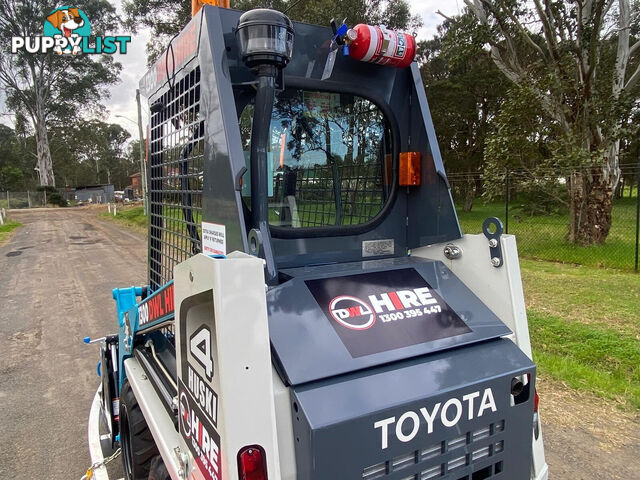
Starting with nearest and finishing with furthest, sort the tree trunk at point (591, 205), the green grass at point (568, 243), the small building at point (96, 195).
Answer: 1. the green grass at point (568, 243)
2. the tree trunk at point (591, 205)
3. the small building at point (96, 195)

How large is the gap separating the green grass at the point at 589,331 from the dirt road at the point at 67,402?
31 cm

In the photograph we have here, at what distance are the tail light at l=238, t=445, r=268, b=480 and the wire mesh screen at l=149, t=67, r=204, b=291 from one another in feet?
4.21

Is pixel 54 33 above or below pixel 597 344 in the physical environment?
above

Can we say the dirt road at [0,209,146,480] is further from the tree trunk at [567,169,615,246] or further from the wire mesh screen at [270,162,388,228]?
the tree trunk at [567,169,615,246]

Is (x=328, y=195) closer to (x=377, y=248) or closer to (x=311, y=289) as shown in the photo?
(x=377, y=248)

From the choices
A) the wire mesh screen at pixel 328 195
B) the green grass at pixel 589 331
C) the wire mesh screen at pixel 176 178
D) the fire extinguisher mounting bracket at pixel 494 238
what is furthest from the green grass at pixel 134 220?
the fire extinguisher mounting bracket at pixel 494 238

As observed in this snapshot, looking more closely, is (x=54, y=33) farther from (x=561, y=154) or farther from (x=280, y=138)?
(x=280, y=138)

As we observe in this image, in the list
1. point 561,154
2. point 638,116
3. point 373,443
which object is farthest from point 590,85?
point 373,443

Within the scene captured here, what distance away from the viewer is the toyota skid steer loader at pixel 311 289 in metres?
1.42

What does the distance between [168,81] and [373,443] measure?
235 cm

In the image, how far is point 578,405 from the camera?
12.4 feet

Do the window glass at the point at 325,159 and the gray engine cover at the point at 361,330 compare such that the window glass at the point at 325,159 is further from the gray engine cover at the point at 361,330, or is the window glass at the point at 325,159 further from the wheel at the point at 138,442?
the wheel at the point at 138,442

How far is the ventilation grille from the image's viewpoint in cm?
153

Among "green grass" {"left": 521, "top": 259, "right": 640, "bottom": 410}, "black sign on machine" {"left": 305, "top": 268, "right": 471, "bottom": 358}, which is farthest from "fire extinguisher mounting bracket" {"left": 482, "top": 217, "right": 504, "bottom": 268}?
"green grass" {"left": 521, "top": 259, "right": 640, "bottom": 410}
